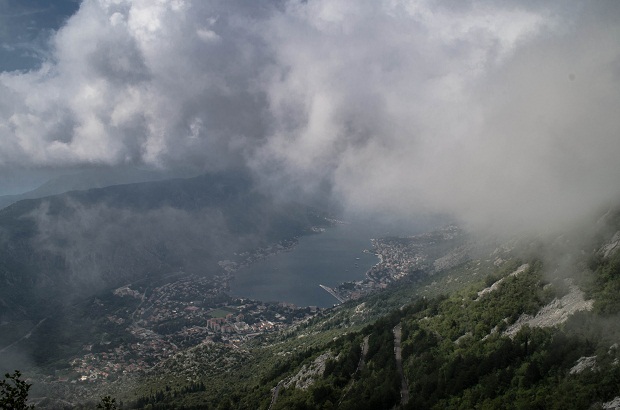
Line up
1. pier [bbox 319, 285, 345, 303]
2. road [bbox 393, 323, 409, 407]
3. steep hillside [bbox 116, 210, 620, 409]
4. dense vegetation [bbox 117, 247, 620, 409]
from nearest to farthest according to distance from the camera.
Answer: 1. dense vegetation [bbox 117, 247, 620, 409]
2. steep hillside [bbox 116, 210, 620, 409]
3. road [bbox 393, 323, 409, 407]
4. pier [bbox 319, 285, 345, 303]

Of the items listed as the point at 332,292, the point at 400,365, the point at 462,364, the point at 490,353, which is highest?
the point at 332,292

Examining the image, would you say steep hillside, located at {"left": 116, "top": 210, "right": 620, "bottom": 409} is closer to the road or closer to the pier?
the road

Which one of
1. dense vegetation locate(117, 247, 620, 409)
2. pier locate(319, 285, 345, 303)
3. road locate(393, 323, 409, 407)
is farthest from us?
pier locate(319, 285, 345, 303)

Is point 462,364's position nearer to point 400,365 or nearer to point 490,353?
point 490,353

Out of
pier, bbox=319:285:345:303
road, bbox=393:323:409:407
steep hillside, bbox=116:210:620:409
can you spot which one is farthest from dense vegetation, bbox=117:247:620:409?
pier, bbox=319:285:345:303

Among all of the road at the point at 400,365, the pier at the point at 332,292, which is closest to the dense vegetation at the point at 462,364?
the road at the point at 400,365

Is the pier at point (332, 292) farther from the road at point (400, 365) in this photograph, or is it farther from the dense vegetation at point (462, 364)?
the road at point (400, 365)

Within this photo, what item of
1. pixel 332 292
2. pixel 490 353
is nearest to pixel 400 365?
pixel 490 353

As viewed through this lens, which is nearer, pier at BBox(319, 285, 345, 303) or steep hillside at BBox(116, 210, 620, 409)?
steep hillside at BBox(116, 210, 620, 409)

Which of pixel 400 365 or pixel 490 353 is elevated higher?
pixel 490 353
